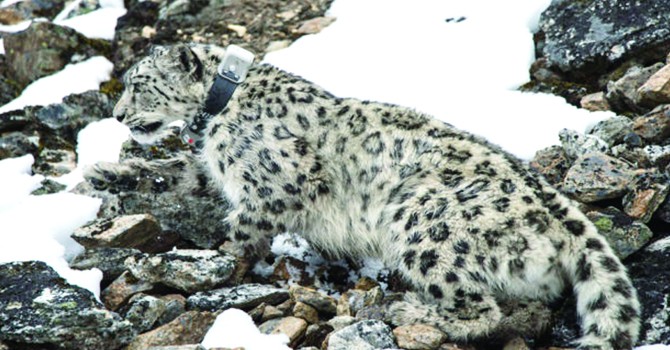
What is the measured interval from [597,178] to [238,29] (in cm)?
704

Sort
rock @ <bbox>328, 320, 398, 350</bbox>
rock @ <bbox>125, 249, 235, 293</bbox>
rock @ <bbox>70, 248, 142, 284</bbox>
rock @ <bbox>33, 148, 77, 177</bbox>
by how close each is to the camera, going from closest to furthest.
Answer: rock @ <bbox>328, 320, 398, 350</bbox>
rock @ <bbox>125, 249, 235, 293</bbox>
rock @ <bbox>70, 248, 142, 284</bbox>
rock @ <bbox>33, 148, 77, 177</bbox>

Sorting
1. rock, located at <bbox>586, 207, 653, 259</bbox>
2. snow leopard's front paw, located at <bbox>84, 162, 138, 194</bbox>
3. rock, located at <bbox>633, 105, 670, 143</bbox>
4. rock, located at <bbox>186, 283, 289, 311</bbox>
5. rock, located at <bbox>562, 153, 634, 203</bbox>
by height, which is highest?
rock, located at <bbox>633, 105, 670, 143</bbox>

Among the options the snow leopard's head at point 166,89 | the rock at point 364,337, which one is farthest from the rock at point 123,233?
the rock at point 364,337

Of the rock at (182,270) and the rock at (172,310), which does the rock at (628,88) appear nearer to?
the rock at (182,270)

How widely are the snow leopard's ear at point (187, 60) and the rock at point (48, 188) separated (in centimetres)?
223

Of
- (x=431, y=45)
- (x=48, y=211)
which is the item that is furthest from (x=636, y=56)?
(x=48, y=211)

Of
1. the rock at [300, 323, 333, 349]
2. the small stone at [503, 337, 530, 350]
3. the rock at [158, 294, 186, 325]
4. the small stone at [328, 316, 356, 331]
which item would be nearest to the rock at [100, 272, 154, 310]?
the rock at [158, 294, 186, 325]

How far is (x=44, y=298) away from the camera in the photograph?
562 centimetres

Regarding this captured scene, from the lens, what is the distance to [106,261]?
6492 millimetres

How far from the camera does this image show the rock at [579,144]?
24.6 ft

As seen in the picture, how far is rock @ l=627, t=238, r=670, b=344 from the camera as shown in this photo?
548 centimetres

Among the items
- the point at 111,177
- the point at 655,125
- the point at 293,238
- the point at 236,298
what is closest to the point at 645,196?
the point at 655,125

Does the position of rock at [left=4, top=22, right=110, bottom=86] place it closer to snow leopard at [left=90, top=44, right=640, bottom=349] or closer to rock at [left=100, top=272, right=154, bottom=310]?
snow leopard at [left=90, top=44, right=640, bottom=349]

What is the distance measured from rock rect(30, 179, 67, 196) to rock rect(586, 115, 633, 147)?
6.08m
